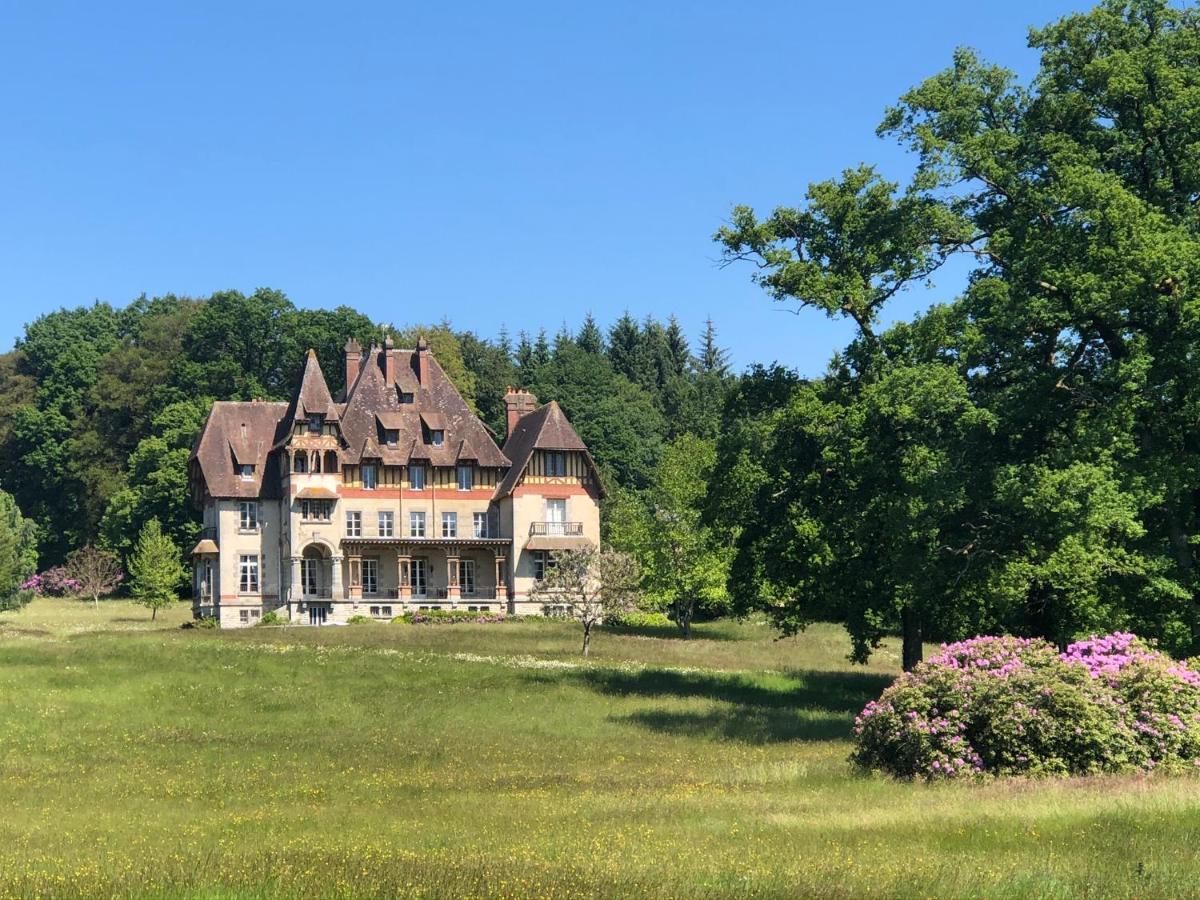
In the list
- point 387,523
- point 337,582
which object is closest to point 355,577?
point 337,582

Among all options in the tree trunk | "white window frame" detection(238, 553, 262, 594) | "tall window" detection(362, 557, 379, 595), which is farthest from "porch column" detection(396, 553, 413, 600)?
the tree trunk

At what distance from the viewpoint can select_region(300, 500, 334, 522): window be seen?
76.4m

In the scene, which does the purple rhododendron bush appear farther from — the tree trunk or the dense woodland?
the tree trunk

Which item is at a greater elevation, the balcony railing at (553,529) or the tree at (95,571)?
the balcony railing at (553,529)

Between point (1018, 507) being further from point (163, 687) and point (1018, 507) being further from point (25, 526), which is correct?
point (25, 526)

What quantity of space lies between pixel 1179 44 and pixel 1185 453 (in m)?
10.3

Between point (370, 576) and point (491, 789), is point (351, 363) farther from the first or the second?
point (491, 789)

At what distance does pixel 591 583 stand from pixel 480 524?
20.3 meters

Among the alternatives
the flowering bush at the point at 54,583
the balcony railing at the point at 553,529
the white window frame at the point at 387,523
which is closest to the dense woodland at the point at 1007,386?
the balcony railing at the point at 553,529

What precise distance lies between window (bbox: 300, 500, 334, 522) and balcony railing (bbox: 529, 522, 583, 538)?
36.1 feet

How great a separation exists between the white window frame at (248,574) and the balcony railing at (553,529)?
15.2m

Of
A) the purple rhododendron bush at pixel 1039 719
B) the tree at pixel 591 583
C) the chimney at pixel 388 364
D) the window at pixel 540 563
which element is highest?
the chimney at pixel 388 364

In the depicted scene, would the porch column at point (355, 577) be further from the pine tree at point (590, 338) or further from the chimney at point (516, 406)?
the pine tree at point (590, 338)

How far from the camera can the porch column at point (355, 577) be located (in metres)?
76.8
